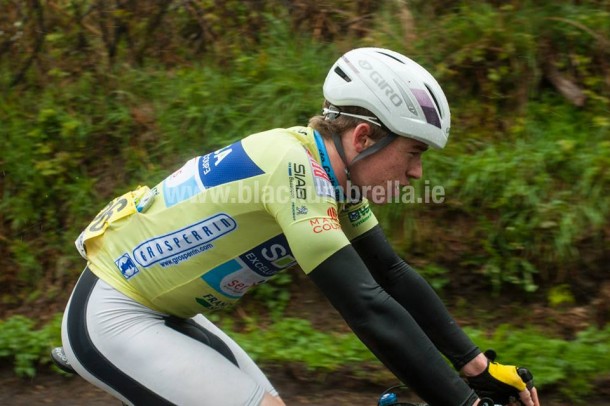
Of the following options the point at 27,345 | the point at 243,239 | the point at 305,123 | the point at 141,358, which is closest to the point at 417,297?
the point at 243,239

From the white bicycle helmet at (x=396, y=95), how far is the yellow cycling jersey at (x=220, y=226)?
0.22 meters

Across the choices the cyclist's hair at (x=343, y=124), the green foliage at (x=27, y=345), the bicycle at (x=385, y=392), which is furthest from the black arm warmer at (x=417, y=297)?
the green foliage at (x=27, y=345)

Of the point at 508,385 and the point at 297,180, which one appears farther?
the point at 508,385

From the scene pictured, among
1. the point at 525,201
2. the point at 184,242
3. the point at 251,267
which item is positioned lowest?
the point at 525,201

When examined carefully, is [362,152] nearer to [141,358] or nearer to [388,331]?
[388,331]

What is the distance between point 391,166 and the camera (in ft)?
8.36

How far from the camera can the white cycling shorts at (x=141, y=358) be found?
243 centimetres

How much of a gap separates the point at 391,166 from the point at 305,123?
3.40 metres

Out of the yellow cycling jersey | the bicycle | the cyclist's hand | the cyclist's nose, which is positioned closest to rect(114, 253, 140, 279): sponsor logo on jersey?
the yellow cycling jersey

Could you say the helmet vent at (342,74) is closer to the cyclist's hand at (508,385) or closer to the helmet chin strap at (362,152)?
the helmet chin strap at (362,152)

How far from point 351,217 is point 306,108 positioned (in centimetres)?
314

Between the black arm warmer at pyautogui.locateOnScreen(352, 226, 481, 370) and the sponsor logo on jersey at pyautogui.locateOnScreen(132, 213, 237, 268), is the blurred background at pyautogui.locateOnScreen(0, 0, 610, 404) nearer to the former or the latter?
the black arm warmer at pyautogui.locateOnScreen(352, 226, 481, 370)

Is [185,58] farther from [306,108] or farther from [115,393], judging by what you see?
[115,393]

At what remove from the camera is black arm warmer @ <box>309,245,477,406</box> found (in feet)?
7.13
